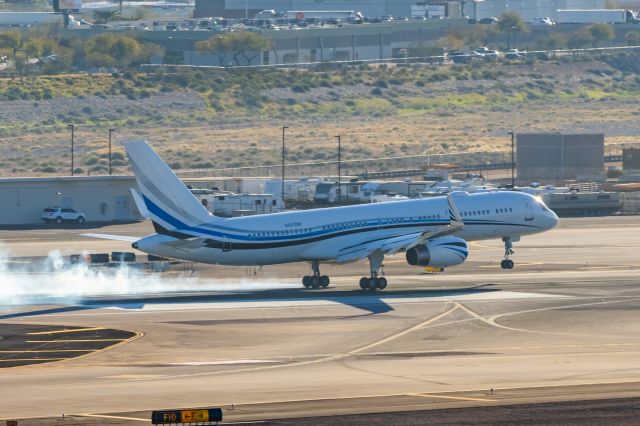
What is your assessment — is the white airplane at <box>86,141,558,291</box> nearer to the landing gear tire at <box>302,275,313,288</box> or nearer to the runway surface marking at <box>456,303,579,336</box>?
the landing gear tire at <box>302,275,313,288</box>

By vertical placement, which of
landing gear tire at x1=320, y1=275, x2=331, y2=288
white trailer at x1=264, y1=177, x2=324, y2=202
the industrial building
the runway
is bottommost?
the runway

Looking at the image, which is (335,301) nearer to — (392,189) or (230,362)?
(230,362)

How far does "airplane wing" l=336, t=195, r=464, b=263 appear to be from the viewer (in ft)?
266

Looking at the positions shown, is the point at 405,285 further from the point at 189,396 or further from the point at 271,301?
the point at 189,396

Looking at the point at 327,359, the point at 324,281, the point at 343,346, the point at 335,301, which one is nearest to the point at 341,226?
the point at 324,281

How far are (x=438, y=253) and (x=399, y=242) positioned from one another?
8.14 ft

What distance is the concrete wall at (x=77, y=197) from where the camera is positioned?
130750mm

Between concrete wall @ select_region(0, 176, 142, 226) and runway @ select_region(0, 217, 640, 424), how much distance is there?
38.3m

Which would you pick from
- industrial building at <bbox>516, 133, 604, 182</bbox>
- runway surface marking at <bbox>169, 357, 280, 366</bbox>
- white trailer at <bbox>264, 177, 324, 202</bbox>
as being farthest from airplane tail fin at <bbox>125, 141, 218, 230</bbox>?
industrial building at <bbox>516, 133, 604, 182</bbox>

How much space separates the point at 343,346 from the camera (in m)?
62.4

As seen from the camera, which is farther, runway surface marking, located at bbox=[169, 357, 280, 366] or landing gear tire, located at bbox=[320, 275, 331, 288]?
landing gear tire, located at bbox=[320, 275, 331, 288]

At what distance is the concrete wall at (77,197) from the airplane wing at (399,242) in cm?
5327

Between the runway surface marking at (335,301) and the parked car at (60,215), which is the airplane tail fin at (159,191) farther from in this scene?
the parked car at (60,215)

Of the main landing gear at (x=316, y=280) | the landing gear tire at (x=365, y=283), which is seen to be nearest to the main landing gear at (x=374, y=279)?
the landing gear tire at (x=365, y=283)
